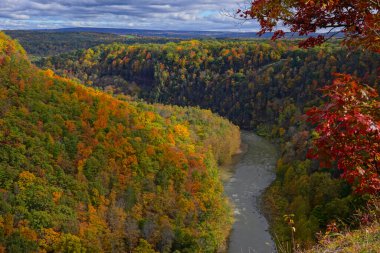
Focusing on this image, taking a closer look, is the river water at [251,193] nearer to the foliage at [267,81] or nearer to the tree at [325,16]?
the foliage at [267,81]

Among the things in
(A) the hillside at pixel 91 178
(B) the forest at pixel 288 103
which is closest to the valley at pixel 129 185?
(A) the hillside at pixel 91 178

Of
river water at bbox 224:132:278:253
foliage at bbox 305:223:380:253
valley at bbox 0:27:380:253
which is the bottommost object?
river water at bbox 224:132:278:253

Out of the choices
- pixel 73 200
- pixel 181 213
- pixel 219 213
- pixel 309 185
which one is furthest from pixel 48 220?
pixel 309 185

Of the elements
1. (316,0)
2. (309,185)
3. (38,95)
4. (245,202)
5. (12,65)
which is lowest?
(245,202)

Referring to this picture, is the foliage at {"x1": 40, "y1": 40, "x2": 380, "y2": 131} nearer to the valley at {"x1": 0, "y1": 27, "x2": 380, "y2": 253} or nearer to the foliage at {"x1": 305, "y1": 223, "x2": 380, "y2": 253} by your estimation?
the valley at {"x1": 0, "y1": 27, "x2": 380, "y2": 253}

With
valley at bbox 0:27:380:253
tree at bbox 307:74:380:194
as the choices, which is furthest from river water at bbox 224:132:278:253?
tree at bbox 307:74:380:194

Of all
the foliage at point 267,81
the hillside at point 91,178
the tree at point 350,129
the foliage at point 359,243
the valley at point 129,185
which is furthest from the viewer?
the foliage at point 267,81

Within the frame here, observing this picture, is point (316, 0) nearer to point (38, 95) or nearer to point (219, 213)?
point (219, 213)
